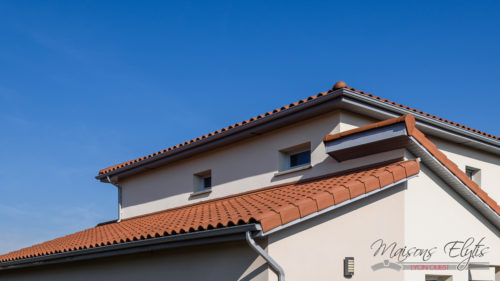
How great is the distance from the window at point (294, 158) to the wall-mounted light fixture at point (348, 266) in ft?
11.2

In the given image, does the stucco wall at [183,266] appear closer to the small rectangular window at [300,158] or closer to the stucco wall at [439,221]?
the stucco wall at [439,221]

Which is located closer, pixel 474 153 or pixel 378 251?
pixel 378 251

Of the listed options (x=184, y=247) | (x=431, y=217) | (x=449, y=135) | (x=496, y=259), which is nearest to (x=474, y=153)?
(x=449, y=135)

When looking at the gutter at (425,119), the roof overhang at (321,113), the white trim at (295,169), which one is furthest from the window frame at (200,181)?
the gutter at (425,119)

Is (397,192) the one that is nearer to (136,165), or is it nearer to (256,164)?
(256,164)

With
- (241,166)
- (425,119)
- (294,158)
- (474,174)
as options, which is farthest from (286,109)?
(474,174)

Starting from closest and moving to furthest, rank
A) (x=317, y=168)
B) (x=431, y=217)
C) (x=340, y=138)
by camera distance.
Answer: (x=431, y=217) → (x=340, y=138) → (x=317, y=168)

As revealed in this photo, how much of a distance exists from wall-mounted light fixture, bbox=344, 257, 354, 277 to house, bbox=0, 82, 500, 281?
0.8 inches

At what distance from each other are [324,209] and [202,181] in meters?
7.30

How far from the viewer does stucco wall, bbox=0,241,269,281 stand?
24.2 ft

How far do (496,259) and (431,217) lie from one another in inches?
88.7

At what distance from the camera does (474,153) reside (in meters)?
13.8

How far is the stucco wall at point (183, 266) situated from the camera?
24.2 feet

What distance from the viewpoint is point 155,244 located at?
27.3 feet
